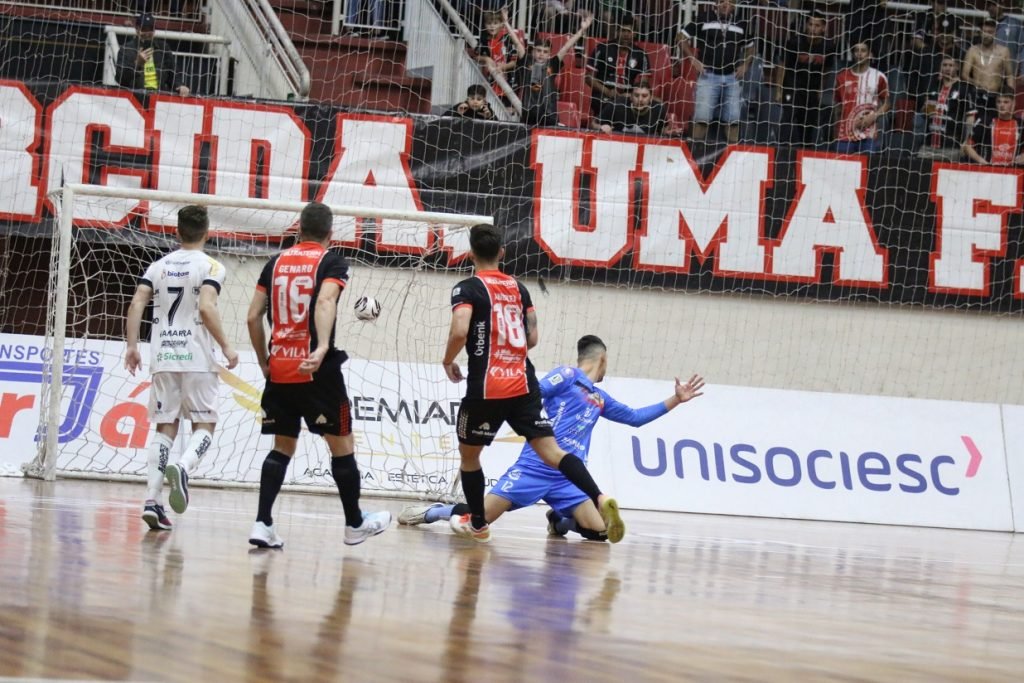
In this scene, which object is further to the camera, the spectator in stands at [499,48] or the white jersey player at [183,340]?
the spectator in stands at [499,48]

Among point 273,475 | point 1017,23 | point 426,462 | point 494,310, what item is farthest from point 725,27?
point 273,475

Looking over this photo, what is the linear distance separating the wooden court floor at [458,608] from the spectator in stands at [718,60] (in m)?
7.59

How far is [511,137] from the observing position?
15.2 meters

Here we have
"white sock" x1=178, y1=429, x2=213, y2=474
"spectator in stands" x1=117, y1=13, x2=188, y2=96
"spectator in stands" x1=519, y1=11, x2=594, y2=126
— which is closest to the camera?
"white sock" x1=178, y1=429, x2=213, y2=474

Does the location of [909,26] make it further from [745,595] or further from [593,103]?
[745,595]

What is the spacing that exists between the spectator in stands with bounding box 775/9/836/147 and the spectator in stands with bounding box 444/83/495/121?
12.0ft

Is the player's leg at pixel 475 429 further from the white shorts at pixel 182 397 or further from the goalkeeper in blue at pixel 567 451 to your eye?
the white shorts at pixel 182 397

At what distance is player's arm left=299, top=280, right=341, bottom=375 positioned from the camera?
7.03 m

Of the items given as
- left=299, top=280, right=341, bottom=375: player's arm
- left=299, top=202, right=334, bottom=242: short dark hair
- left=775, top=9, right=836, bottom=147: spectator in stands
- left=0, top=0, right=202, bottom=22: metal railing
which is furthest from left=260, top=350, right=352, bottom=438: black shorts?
left=0, top=0, right=202, bottom=22: metal railing

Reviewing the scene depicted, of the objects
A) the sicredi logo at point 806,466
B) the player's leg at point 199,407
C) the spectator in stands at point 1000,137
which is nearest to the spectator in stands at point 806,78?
the spectator in stands at point 1000,137

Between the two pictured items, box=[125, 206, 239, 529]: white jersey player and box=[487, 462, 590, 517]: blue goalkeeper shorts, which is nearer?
box=[125, 206, 239, 529]: white jersey player

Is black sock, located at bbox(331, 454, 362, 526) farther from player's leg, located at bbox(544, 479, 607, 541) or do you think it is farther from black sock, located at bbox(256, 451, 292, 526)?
player's leg, located at bbox(544, 479, 607, 541)

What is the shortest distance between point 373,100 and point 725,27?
14.3ft

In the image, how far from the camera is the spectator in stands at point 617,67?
16.4 metres
